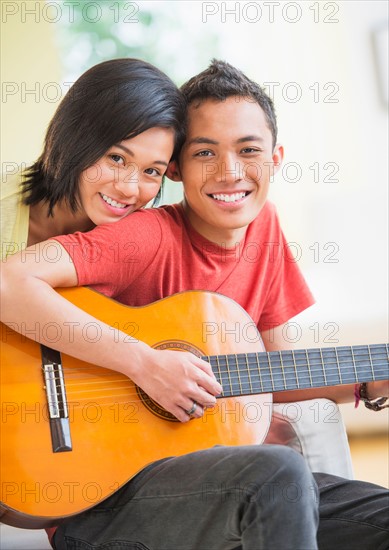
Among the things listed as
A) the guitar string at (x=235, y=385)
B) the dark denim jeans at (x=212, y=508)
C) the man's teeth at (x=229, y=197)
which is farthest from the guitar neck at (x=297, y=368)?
the man's teeth at (x=229, y=197)

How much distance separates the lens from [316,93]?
326cm

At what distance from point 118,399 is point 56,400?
4.2 inches

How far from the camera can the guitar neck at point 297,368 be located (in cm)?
132

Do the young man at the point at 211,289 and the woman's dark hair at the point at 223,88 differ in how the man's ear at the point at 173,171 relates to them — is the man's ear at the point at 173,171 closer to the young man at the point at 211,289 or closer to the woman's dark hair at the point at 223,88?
the young man at the point at 211,289

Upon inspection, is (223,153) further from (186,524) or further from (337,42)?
(337,42)

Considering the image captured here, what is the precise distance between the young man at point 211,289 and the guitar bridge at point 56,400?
4 centimetres

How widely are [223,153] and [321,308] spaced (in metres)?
1.91

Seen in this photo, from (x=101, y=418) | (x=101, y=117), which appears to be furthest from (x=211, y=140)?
(x=101, y=418)

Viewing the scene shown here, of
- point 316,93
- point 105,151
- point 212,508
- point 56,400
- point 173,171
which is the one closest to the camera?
point 212,508

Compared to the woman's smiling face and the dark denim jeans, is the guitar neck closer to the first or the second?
the dark denim jeans

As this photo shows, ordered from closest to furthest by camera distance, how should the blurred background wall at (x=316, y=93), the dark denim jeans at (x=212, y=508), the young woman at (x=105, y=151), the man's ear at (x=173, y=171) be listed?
the dark denim jeans at (x=212, y=508) < the young woman at (x=105, y=151) < the man's ear at (x=173, y=171) < the blurred background wall at (x=316, y=93)

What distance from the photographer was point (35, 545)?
5.10 ft

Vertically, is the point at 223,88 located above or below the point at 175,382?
above

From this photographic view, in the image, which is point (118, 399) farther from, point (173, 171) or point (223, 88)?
point (223, 88)
